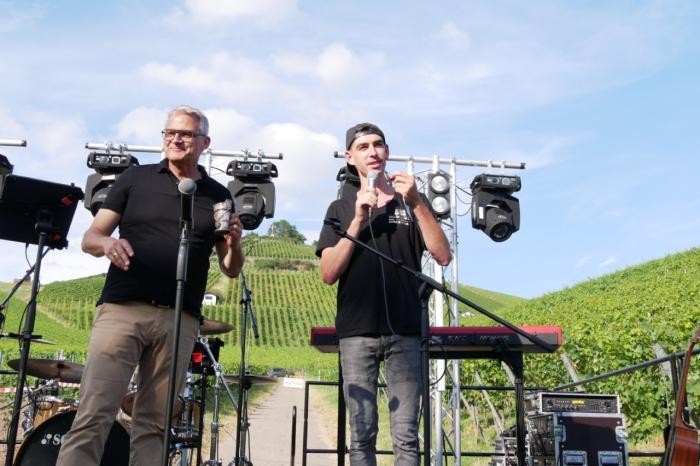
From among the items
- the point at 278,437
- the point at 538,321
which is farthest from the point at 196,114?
the point at 538,321

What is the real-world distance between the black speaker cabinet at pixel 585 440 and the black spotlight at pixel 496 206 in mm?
3213

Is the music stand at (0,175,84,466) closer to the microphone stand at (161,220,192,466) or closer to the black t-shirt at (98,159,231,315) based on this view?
the black t-shirt at (98,159,231,315)

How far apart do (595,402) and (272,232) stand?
371 feet

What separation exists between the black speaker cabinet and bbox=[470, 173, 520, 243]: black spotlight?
321cm

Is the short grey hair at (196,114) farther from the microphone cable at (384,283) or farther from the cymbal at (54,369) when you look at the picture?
the cymbal at (54,369)

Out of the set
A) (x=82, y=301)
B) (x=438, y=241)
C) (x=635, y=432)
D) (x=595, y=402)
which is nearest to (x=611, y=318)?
(x=635, y=432)

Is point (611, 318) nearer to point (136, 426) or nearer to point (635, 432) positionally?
point (635, 432)

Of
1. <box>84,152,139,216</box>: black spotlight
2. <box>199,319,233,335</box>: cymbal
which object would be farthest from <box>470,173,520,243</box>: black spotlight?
<box>84,152,139,216</box>: black spotlight

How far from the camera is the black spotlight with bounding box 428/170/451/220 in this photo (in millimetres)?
8023

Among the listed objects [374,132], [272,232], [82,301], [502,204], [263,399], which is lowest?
[263,399]

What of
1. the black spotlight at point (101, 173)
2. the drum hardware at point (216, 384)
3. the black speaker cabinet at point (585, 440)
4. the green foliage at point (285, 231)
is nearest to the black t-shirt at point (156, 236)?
the drum hardware at point (216, 384)

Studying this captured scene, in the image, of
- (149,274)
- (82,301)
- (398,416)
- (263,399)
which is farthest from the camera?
(82,301)

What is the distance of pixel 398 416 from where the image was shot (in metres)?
2.81

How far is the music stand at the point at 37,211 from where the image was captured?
4.16m
